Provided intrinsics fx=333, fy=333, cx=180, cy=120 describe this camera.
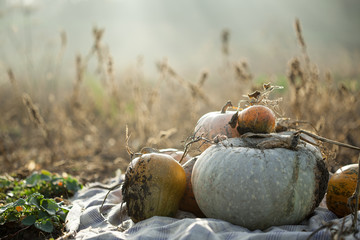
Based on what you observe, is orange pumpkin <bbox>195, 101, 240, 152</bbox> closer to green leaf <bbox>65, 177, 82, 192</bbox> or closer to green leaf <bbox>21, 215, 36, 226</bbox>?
green leaf <bbox>21, 215, 36, 226</bbox>

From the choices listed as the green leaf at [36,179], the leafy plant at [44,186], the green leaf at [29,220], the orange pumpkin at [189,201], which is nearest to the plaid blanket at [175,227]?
the orange pumpkin at [189,201]

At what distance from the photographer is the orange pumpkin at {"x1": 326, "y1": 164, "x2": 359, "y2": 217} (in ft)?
7.27

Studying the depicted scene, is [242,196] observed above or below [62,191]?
above

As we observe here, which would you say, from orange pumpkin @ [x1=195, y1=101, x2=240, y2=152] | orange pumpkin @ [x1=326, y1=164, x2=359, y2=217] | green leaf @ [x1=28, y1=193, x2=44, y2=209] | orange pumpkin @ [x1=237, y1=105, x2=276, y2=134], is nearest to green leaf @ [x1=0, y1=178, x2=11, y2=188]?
green leaf @ [x1=28, y1=193, x2=44, y2=209]

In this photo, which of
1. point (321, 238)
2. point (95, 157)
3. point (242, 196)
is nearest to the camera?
point (321, 238)

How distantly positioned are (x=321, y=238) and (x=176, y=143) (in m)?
3.63

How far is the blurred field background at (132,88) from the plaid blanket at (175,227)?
0.62m

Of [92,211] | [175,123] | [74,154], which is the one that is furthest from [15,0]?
[92,211]

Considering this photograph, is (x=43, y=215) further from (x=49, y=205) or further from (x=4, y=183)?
(x=4, y=183)

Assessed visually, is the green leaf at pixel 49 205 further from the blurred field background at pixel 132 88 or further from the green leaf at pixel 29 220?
the blurred field background at pixel 132 88

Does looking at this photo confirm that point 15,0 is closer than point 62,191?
No

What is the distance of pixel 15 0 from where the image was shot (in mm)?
5531

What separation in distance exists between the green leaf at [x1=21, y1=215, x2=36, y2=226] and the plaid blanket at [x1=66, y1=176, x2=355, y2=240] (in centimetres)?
23

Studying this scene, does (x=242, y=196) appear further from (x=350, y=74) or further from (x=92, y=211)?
(x=350, y=74)
